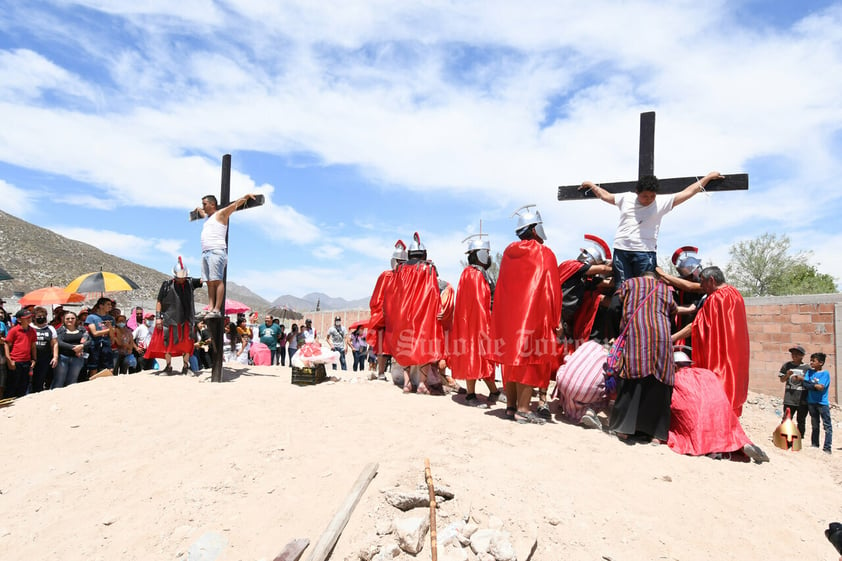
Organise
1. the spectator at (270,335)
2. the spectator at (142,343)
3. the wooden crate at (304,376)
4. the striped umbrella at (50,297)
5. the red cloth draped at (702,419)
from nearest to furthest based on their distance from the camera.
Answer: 1. the red cloth draped at (702,419)
2. the wooden crate at (304,376)
3. the spectator at (142,343)
4. the striped umbrella at (50,297)
5. the spectator at (270,335)

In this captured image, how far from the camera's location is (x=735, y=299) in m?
5.10

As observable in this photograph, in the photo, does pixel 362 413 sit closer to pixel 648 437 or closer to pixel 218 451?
pixel 218 451

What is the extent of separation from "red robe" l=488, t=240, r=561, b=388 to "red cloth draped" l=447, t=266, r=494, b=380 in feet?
1.80

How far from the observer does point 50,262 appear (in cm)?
4484

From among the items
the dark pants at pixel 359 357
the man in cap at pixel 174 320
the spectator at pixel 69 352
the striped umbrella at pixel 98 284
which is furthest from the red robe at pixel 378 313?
the striped umbrella at pixel 98 284

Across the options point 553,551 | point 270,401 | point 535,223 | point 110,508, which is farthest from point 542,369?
point 110,508

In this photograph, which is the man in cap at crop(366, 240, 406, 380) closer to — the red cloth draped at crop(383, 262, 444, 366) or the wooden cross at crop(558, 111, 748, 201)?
the red cloth draped at crop(383, 262, 444, 366)

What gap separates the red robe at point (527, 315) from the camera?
5016mm

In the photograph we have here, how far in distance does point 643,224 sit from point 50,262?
52238 millimetres

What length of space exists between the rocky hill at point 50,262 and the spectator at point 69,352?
104 ft

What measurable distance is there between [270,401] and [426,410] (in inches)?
67.1

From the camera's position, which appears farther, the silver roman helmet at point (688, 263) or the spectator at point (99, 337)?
the spectator at point (99, 337)

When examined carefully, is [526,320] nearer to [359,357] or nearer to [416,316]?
[416,316]

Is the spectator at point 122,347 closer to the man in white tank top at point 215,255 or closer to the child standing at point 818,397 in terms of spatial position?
the man in white tank top at point 215,255
